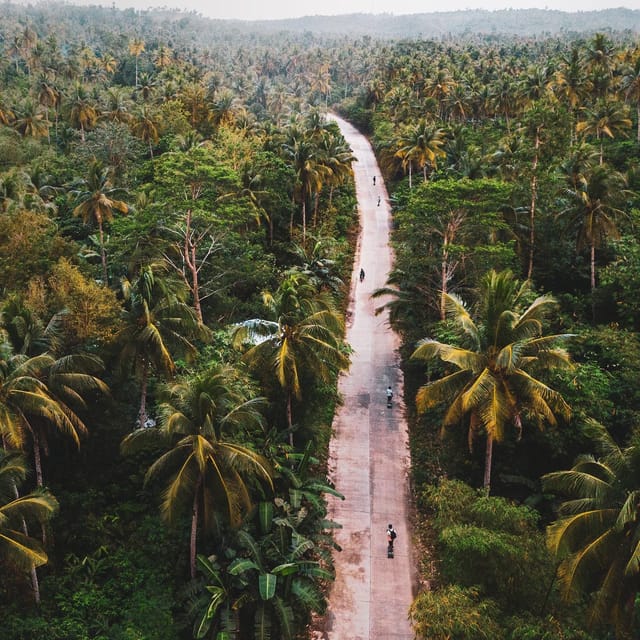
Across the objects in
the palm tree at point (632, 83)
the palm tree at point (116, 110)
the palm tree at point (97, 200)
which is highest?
the palm tree at point (632, 83)

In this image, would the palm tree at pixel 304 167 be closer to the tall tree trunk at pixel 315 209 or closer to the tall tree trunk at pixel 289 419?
the tall tree trunk at pixel 315 209

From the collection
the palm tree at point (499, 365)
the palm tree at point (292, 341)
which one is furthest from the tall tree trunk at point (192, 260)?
the palm tree at point (499, 365)

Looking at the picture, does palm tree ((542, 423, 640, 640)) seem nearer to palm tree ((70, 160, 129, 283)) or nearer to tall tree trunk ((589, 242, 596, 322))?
tall tree trunk ((589, 242, 596, 322))

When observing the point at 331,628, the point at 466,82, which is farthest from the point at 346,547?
the point at 466,82

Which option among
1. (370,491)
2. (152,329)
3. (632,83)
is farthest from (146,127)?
(370,491)

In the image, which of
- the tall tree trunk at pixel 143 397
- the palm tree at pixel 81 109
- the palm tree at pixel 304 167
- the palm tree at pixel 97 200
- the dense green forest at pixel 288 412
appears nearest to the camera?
the dense green forest at pixel 288 412

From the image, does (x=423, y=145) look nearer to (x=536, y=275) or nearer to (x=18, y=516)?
(x=536, y=275)

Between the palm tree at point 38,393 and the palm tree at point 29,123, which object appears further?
the palm tree at point 29,123

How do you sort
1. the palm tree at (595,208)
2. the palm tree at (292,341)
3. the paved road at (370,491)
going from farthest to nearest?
the palm tree at (595,208) → the palm tree at (292,341) → the paved road at (370,491)

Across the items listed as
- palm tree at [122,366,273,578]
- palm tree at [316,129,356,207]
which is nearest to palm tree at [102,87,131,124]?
palm tree at [316,129,356,207]
